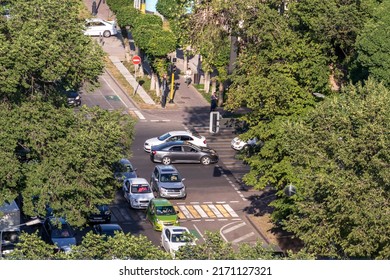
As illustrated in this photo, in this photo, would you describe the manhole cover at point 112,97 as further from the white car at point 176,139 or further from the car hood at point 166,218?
the car hood at point 166,218

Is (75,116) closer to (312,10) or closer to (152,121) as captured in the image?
(312,10)

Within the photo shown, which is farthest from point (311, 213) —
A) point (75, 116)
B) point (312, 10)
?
point (312, 10)

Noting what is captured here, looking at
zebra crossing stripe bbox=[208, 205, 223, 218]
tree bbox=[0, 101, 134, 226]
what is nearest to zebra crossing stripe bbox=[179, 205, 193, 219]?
zebra crossing stripe bbox=[208, 205, 223, 218]

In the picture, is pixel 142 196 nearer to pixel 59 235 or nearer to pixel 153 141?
pixel 59 235

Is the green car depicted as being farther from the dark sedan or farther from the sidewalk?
the sidewalk

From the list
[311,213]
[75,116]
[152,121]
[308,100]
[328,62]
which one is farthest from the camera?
[152,121]

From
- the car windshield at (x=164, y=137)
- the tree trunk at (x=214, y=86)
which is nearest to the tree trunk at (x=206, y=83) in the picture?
the tree trunk at (x=214, y=86)
